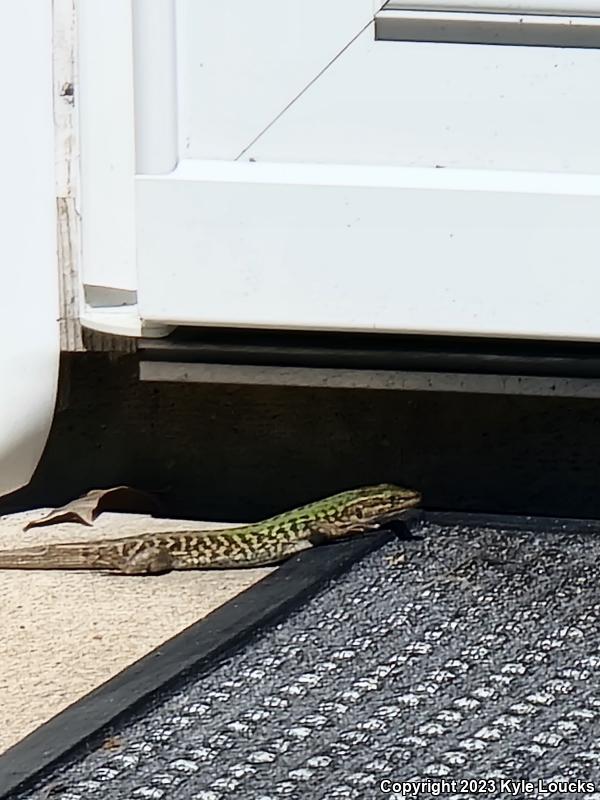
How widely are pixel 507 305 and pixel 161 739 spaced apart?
3.22 feet

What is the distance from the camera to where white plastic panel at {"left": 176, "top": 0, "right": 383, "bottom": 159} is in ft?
8.09

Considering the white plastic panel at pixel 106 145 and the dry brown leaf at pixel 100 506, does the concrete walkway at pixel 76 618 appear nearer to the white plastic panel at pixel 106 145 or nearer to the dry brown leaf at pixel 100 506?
the dry brown leaf at pixel 100 506

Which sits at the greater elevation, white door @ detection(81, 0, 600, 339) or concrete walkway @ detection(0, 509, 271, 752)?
white door @ detection(81, 0, 600, 339)

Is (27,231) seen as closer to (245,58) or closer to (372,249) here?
(245,58)

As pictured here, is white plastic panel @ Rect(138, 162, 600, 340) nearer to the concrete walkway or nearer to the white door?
the white door

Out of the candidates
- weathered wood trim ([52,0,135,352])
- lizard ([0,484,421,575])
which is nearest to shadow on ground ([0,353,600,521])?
lizard ([0,484,421,575])

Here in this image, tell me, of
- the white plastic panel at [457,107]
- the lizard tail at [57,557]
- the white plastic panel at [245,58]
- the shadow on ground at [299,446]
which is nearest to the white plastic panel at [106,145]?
the white plastic panel at [245,58]

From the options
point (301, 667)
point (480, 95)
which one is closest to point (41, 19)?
point (480, 95)

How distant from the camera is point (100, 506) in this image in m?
3.43

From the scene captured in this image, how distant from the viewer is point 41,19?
8.66 ft

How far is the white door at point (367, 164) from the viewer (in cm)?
245

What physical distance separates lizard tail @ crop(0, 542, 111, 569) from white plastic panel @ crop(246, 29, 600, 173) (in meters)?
1.03

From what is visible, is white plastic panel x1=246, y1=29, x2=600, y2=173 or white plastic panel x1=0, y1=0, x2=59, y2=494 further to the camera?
white plastic panel x1=0, y1=0, x2=59, y2=494

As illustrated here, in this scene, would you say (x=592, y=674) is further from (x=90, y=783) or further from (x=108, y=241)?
(x=108, y=241)
